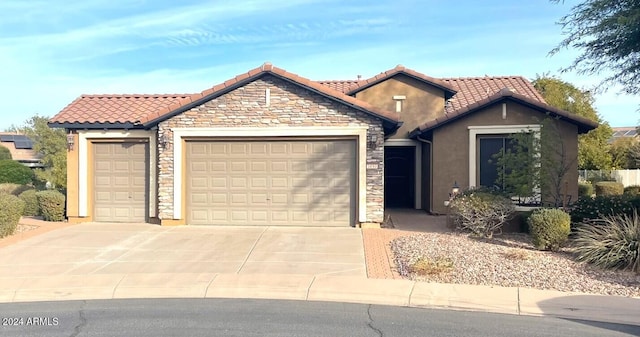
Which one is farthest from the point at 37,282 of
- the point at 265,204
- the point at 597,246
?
the point at 597,246

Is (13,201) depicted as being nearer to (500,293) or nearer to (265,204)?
(265,204)

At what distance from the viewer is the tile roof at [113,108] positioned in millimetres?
14328

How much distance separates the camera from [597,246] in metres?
9.38

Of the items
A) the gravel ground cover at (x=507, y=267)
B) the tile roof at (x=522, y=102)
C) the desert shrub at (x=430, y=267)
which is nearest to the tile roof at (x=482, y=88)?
the tile roof at (x=522, y=102)

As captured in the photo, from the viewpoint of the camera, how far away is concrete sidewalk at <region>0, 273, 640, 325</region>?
23.5 feet

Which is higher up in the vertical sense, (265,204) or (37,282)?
(265,204)

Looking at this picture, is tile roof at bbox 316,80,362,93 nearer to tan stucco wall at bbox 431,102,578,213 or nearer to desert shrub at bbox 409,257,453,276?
tan stucco wall at bbox 431,102,578,213

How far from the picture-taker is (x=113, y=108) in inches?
592

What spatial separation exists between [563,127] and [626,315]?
929 cm

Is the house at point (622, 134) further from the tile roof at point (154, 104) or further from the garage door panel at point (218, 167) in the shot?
the garage door panel at point (218, 167)

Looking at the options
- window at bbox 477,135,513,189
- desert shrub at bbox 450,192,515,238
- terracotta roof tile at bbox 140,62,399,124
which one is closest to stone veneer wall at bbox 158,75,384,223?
terracotta roof tile at bbox 140,62,399,124

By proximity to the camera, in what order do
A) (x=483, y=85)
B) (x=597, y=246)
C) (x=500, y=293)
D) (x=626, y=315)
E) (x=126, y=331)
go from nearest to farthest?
(x=126, y=331) < (x=626, y=315) < (x=500, y=293) < (x=597, y=246) < (x=483, y=85)

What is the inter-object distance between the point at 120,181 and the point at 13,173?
34.7 ft

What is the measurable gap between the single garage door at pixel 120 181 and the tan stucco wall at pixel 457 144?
883 centimetres
